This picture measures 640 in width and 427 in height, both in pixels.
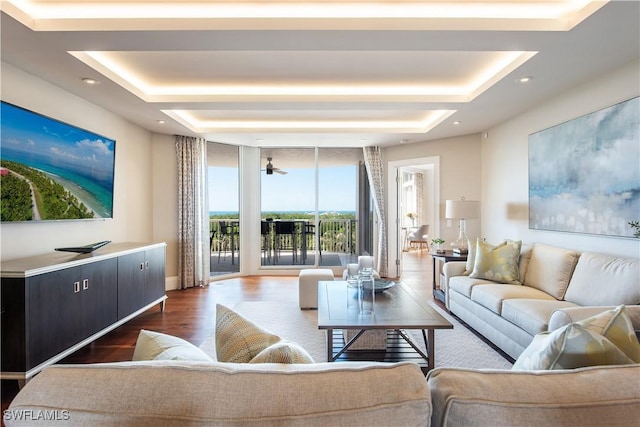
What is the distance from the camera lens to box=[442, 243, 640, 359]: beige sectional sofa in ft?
7.66

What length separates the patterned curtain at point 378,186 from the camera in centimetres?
600

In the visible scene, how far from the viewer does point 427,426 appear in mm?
674

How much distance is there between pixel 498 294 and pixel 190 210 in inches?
175

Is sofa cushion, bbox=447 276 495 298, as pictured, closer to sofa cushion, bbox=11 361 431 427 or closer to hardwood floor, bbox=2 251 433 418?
hardwood floor, bbox=2 251 433 418

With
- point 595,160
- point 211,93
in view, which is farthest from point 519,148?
point 211,93

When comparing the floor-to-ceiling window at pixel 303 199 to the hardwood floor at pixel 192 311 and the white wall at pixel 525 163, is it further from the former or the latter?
the white wall at pixel 525 163

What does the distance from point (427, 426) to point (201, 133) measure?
16.5 ft

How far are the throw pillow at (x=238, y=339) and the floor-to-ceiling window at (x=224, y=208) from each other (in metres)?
4.93

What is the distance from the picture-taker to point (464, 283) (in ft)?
11.6

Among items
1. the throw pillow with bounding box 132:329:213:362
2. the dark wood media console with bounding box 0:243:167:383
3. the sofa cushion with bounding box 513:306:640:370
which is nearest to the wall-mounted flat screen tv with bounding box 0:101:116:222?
the dark wood media console with bounding box 0:243:167:383

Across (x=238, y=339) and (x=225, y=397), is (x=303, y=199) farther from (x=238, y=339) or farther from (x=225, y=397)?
(x=225, y=397)

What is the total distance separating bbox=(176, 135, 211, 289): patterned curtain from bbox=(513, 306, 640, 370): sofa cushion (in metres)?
4.98

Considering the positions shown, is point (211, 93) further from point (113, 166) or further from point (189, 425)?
point (189, 425)

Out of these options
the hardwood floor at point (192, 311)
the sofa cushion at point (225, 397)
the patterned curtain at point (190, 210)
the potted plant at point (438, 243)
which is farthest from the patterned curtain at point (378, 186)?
the sofa cushion at point (225, 397)
